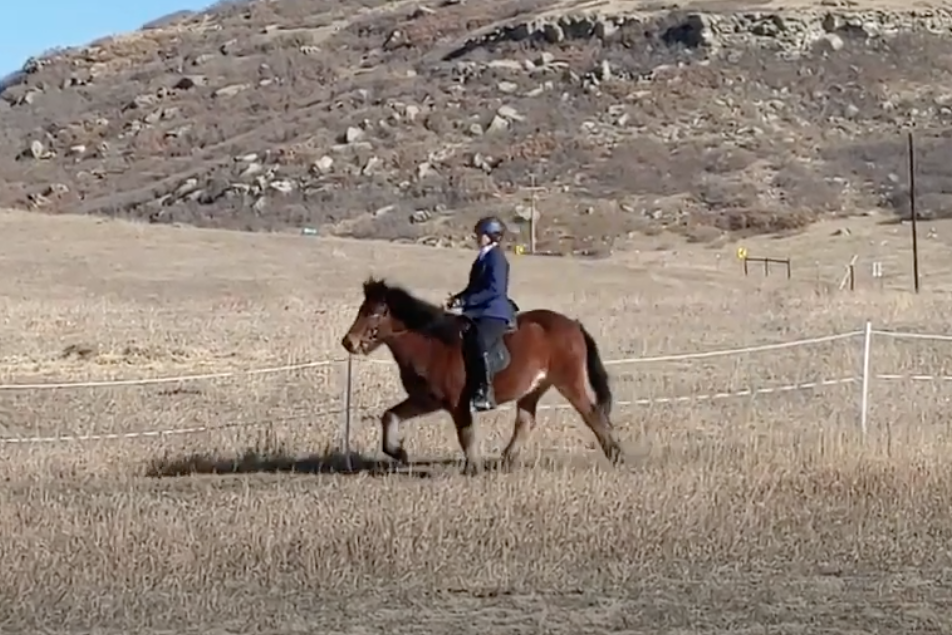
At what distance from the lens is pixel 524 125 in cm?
7188

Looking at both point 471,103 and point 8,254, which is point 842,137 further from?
point 8,254

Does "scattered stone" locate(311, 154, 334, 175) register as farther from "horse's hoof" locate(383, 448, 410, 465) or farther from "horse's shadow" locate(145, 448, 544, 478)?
"horse's hoof" locate(383, 448, 410, 465)

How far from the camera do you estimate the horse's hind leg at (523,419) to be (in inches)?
556

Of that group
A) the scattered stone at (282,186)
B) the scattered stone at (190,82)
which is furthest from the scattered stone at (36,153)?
the scattered stone at (282,186)

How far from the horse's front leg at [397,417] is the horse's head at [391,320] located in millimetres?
491

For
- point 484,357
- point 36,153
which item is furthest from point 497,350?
point 36,153

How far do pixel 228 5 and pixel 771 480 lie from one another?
4543 inches

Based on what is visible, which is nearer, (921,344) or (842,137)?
(921,344)

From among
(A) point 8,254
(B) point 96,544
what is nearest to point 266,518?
(B) point 96,544

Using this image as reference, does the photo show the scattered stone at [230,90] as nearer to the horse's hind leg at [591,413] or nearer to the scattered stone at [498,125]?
the scattered stone at [498,125]

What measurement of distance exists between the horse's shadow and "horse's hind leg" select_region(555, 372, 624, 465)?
2.36ft

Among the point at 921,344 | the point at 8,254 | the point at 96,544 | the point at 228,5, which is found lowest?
the point at 96,544

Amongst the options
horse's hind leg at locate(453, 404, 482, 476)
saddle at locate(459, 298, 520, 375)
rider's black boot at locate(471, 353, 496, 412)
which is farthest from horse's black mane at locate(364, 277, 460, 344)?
horse's hind leg at locate(453, 404, 482, 476)

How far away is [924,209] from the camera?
59.8 metres
